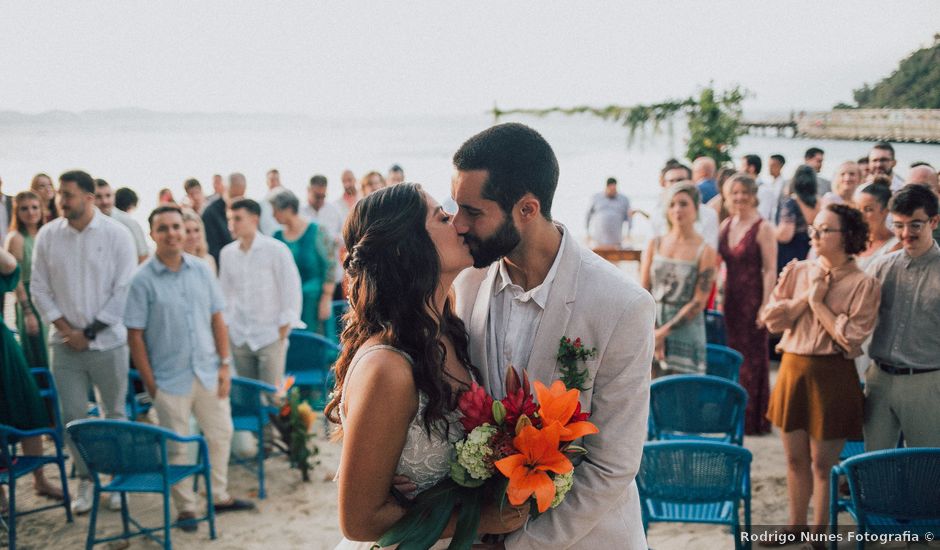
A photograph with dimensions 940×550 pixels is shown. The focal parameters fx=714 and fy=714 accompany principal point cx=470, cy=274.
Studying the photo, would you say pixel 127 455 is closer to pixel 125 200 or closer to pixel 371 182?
pixel 125 200

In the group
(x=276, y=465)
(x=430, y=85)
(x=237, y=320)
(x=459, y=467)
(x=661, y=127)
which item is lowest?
(x=276, y=465)

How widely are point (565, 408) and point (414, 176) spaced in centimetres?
3763

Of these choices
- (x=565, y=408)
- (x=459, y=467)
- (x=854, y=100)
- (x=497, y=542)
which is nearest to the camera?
(x=565, y=408)

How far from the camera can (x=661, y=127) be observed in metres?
13.7

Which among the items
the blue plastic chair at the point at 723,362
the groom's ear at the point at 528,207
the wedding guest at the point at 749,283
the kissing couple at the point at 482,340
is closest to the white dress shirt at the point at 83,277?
the kissing couple at the point at 482,340

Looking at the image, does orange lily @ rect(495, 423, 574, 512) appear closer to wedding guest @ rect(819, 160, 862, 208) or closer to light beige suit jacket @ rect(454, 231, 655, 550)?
light beige suit jacket @ rect(454, 231, 655, 550)

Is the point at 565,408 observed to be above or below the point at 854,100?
below

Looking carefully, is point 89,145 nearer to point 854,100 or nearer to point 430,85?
point 430,85

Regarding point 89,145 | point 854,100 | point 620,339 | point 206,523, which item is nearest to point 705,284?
point 620,339

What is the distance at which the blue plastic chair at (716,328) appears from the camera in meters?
6.05

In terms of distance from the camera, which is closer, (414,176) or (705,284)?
(705,284)

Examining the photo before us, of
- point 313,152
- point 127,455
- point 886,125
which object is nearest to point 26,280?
point 127,455

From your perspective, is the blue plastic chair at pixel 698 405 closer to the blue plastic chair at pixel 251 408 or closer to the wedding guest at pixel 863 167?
the blue plastic chair at pixel 251 408

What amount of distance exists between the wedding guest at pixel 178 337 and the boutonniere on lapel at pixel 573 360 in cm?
341
